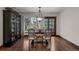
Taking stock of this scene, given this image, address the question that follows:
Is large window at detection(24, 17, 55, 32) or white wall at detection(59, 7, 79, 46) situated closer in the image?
white wall at detection(59, 7, 79, 46)

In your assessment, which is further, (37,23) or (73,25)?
(37,23)

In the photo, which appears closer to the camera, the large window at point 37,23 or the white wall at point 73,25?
the white wall at point 73,25

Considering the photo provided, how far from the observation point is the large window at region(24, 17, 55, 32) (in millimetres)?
10375

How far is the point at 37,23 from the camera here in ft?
34.4

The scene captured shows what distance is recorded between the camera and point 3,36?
17.8ft

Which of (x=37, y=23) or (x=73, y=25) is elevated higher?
(x=37, y=23)

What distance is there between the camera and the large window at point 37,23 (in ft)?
34.0

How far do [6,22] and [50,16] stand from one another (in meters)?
5.47
